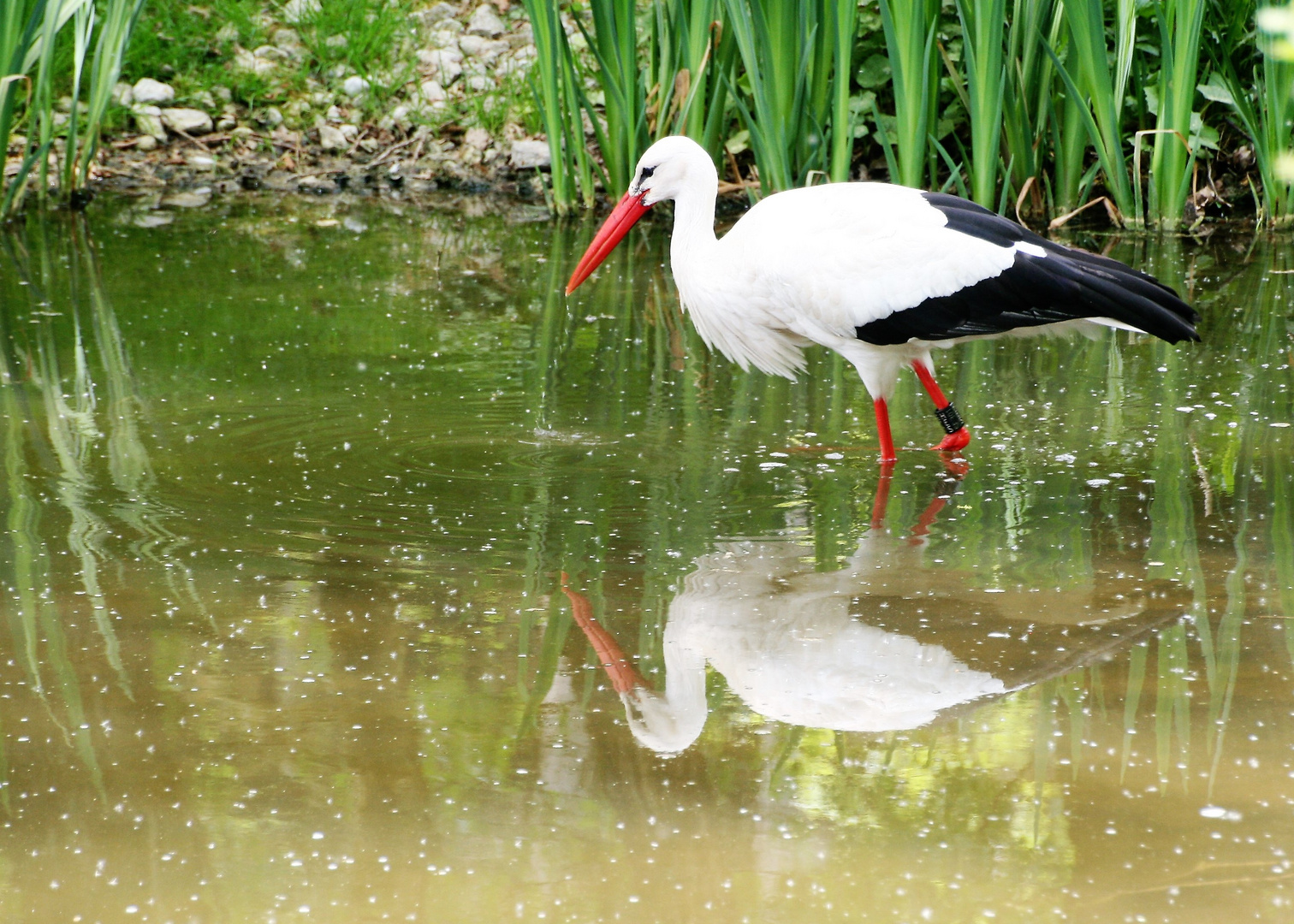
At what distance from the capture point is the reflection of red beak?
3.03 m

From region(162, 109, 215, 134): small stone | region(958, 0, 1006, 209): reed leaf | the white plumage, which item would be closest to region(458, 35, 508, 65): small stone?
region(162, 109, 215, 134): small stone

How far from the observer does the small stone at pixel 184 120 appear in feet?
36.1

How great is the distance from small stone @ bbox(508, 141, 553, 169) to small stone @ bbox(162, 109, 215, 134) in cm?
236

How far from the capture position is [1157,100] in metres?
8.41

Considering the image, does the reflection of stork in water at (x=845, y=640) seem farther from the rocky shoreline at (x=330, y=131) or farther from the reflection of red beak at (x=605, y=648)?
the rocky shoreline at (x=330, y=131)

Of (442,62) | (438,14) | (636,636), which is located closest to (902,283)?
(636,636)

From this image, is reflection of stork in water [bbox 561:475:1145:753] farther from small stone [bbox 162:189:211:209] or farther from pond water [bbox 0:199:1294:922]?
small stone [bbox 162:189:211:209]

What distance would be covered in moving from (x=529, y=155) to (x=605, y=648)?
801 centimetres

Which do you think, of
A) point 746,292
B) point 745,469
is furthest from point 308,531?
point 746,292

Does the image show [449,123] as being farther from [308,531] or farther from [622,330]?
[308,531]

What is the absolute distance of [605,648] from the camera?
3.19m

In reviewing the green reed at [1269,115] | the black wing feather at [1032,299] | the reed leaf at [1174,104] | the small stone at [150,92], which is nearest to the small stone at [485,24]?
the small stone at [150,92]

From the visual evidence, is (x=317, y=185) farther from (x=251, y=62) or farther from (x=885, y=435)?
(x=885, y=435)

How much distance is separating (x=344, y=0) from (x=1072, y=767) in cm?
1021
